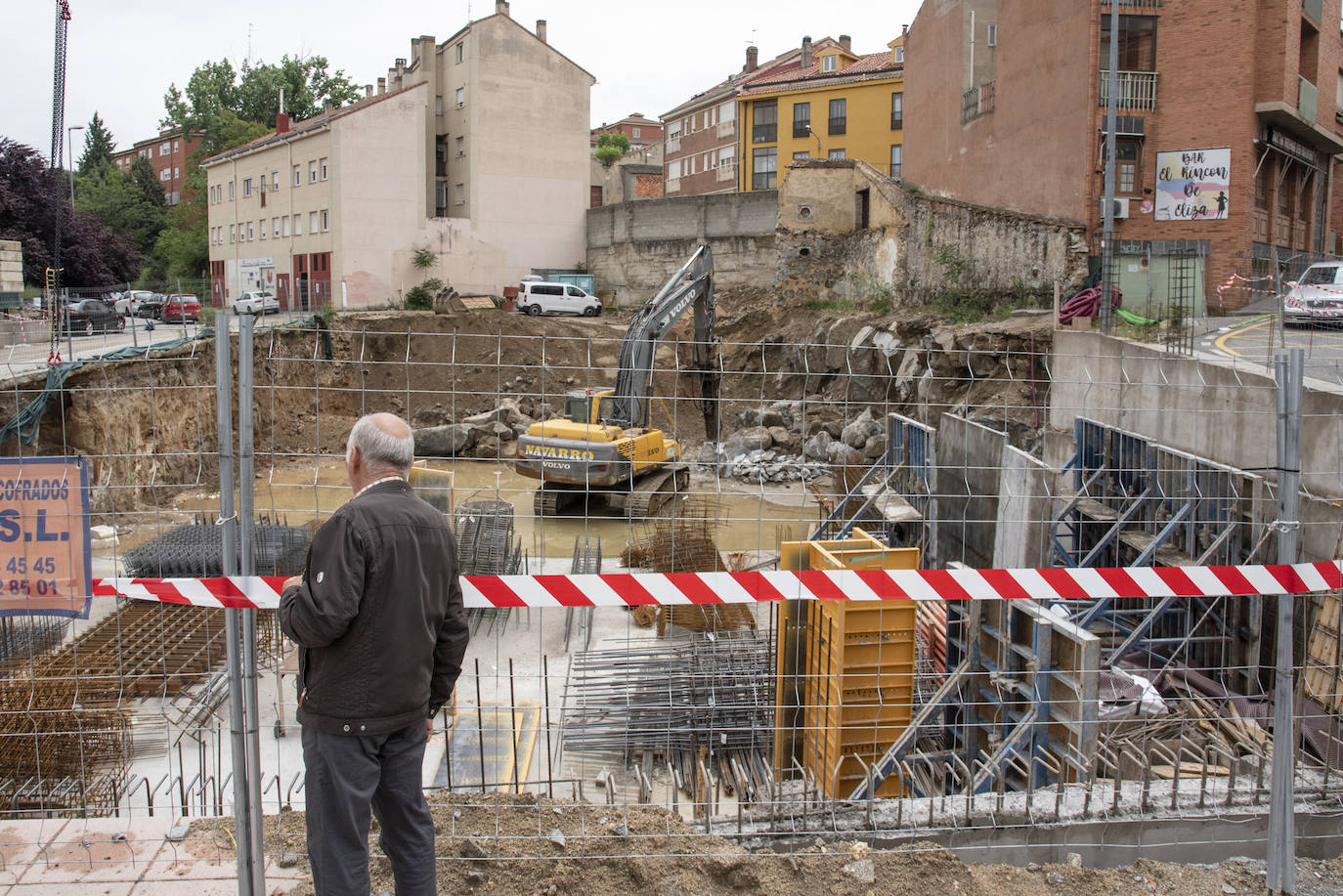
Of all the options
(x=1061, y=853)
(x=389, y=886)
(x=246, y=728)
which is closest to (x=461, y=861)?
(x=389, y=886)

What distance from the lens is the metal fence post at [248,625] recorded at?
3652 mm

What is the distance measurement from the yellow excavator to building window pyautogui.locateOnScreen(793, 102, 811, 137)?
30.4m

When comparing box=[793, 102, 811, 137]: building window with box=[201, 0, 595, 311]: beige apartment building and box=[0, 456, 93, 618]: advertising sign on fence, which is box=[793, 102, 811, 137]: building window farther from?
box=[0, 456, 93, 618]: advertising sign on fence

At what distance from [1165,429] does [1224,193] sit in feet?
48.1

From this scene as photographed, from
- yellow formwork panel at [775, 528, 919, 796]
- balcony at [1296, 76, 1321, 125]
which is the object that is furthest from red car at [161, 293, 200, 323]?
balcony at [1296, 76, 1321, 125]

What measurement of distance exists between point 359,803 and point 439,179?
140 feet

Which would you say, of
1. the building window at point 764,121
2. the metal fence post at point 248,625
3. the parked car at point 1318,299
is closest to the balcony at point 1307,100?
the parked car at point 1318,299

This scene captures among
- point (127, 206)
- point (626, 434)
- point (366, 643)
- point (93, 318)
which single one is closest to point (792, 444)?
point (626, 434)

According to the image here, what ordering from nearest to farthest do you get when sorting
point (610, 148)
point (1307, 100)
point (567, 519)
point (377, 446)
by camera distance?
1. point (377, 446)
2. point (567, 519)
3. point (1307, 100)
4. point (610, 148)

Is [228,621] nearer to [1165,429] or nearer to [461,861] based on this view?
[461,861]

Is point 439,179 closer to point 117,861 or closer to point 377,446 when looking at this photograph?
point 117,861

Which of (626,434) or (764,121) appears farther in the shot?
(764,121)

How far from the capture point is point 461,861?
4133 mm

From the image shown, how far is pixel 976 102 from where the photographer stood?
28.0m
